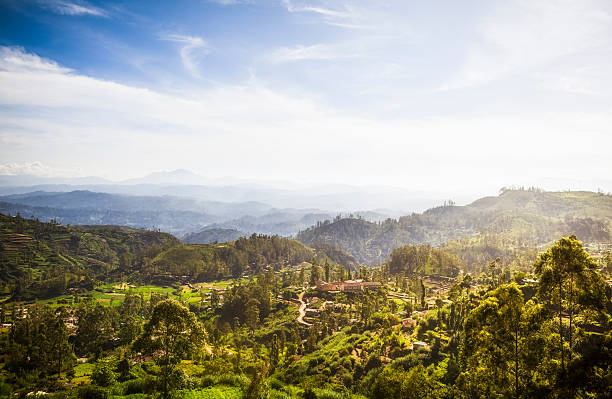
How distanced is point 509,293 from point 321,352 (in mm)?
35048

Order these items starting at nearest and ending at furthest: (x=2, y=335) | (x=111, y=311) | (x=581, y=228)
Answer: (x=2, y=335), (x=111, y=311), (x=581, y=228)

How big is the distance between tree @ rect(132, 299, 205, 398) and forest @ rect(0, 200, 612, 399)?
2.8 inches

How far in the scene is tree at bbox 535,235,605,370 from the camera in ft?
57.4

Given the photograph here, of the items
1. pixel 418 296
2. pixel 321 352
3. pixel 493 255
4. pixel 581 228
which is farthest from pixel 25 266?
pixel 581 228

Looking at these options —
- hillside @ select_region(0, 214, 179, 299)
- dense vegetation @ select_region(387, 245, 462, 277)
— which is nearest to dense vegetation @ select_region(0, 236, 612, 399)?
dense vegetation @ select_region(387, 245, 462, 277)

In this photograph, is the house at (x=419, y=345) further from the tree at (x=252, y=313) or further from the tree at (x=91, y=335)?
the tree at (x=91, y=335)

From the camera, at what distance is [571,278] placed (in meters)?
18.0

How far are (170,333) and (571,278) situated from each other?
74.4ft

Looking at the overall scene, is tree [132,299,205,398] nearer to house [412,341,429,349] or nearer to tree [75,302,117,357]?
house [412,341,429,349]

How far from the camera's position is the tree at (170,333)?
58.7ft

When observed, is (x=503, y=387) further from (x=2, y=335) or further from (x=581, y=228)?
(x=581, y=228)

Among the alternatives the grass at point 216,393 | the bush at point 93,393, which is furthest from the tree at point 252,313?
the bush at point 93,393

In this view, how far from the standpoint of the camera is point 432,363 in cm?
3606

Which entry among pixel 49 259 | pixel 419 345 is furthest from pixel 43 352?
pixel 49 259
